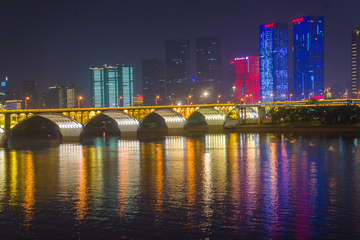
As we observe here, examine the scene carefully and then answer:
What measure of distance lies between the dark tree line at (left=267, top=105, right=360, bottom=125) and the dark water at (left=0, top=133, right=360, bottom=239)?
2075 inches

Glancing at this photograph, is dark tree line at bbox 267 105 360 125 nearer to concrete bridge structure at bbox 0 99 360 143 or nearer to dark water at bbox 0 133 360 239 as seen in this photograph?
concrete bridge structure at bbox 0 99 360 143

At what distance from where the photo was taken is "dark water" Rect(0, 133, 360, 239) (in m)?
16.4

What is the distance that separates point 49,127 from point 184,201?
371 feet

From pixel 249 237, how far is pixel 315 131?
72.0 metres

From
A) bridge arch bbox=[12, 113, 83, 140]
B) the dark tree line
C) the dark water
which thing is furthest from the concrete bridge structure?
the dark water

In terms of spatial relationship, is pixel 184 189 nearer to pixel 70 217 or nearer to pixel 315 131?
pixel 70 217

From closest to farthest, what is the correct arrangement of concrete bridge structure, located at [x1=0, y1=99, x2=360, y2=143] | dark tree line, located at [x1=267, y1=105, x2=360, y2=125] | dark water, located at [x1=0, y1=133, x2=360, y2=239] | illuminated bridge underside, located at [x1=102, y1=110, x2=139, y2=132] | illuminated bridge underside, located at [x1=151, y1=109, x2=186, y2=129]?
dark water, located at [x1=0, y1=133, x2=360, y2=239] < concrete bridge structure, located at [x1=0, y1=99, x2=360, y2=143] < dark tree line, located at [x1=267, y1=105, x2=360, y2=125] < illuminated bridge underside, located at [x1=102, y1=110, x2=139, y2=132] < illuminated bridge underside, located at [x1=151, y1=109, x2=186, y2=129]

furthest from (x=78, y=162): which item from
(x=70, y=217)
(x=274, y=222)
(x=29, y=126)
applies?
(x=29, y=126)

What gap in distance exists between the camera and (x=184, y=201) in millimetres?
21438

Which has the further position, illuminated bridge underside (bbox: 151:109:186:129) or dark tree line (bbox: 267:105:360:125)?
illuminated bridge underside (bbox: 151:109:186:129)

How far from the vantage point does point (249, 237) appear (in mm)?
15531

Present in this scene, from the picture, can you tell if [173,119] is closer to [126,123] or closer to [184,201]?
[126,123]

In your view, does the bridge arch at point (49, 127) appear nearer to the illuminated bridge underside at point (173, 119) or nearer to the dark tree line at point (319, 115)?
the illuminated bridge underside at point (173, 119)

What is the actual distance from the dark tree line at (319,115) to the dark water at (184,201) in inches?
2075
